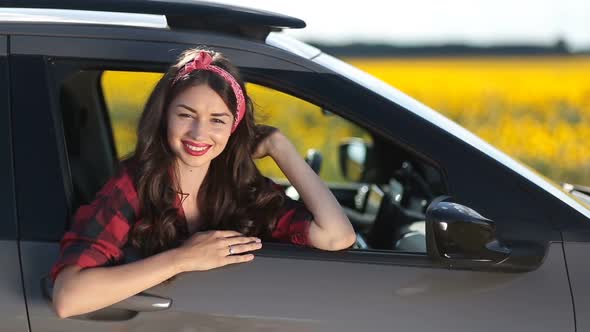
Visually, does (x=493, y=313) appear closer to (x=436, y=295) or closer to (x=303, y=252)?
(x=436, y=295)

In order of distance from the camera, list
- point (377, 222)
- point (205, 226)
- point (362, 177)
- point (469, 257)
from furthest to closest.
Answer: point (362, 177), point (377, 222), point (205, 226), point (469, 257)

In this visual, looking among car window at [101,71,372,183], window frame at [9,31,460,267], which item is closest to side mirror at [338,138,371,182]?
window frame at [9,31,460,267]

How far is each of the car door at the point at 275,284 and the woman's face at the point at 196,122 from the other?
200mm

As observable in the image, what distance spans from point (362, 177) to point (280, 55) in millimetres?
2090

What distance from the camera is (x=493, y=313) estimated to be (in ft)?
8.25

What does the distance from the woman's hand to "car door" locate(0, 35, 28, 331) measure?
0.38 m

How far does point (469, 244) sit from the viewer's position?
2482 millimetres

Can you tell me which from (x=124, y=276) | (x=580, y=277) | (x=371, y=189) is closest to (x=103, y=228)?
(x=124, y=276)

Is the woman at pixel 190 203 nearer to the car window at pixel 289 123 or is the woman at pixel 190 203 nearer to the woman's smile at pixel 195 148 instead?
the woman's smile at pixel 195 148

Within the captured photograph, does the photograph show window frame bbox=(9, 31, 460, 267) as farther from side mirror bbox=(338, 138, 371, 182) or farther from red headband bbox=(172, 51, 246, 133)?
side mirror bbox=(338, 138, 371, 182)

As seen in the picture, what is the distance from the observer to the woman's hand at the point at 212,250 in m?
2.44

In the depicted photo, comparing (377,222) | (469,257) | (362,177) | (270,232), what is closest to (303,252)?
(270,232)

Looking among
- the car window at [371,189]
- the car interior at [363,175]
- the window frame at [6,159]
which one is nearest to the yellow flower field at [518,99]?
the car window at [371,189]

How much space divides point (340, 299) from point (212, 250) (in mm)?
325
